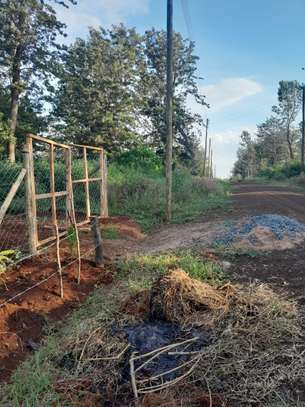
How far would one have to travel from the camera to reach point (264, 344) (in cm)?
345

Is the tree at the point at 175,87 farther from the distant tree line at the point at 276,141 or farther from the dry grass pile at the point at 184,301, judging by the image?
the dry grass pile at the point at 184,301

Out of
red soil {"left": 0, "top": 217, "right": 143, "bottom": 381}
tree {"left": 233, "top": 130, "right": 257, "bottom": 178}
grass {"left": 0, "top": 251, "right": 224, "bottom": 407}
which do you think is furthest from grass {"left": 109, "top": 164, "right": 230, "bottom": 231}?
tree {"left": 233, "top": 130, "right": 257, "bottom": 178}

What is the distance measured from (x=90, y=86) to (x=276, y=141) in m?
37.2

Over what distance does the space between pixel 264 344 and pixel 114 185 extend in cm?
1065

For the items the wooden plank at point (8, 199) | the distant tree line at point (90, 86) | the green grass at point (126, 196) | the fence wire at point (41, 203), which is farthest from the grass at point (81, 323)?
the distant tree line at point (90, 86)

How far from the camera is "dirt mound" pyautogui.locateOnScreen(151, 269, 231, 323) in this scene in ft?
12.5

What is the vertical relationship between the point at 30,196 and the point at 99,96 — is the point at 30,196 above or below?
below

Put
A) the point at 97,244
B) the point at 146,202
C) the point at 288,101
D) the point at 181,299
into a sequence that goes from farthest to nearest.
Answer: the point at 288,101 < the point at 146,202 < the point at 97,244 < the point at 181,299

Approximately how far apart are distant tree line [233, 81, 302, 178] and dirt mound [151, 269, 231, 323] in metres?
40.0

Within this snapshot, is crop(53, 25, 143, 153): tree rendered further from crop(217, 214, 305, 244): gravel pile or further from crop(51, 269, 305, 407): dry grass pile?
crop(51, 269, 305, 407): dry grass pile

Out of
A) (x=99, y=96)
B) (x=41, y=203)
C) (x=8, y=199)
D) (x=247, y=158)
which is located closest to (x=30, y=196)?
(x=8, y=199)

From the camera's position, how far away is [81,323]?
3963 millimetres

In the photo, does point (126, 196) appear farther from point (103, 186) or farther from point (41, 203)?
point (41, 203)

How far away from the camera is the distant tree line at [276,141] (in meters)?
49.3
